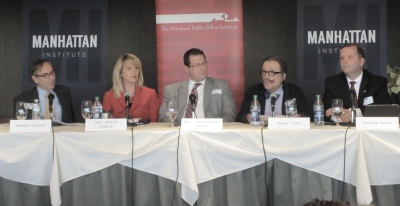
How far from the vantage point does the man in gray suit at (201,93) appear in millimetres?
4250

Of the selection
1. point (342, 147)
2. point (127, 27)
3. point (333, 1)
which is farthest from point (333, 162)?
point (127, 27)

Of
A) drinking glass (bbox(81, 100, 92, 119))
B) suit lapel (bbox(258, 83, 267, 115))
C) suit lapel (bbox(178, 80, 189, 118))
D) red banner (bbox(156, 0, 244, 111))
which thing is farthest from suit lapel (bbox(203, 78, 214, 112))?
Answer: drinking glass (bbox(81, 100, 92, 119))

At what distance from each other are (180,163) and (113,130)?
18.6 inches

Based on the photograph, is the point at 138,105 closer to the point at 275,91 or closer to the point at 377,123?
the point at 275,91

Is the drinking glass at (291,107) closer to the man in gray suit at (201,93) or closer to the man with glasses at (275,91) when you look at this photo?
the man with glasses at (275,91)

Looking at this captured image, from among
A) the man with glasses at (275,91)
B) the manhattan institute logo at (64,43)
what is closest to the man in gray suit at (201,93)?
the man with glasses at (275,91)

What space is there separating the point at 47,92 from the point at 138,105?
79 cm

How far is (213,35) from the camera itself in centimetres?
507

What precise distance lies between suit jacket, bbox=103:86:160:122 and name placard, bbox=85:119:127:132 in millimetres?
1049

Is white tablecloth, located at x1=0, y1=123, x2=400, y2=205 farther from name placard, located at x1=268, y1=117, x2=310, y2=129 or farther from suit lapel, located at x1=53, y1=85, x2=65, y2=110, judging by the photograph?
suit lapel, located at x1=53, y1=85, x2=65, y2=110

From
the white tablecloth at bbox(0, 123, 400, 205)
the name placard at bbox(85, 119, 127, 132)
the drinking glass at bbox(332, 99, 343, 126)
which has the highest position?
the drinking glass at bbox(332, 99, 343, 126)

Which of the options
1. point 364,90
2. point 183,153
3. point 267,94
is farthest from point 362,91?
point 183,153

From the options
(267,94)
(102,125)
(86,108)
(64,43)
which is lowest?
(102,125)

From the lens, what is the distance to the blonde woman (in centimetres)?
416
